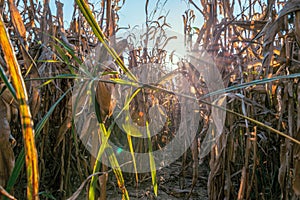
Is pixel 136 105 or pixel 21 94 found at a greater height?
pixel 21 94

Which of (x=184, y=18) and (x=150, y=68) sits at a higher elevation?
(x=184, y=18)

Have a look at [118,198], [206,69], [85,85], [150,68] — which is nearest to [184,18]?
[150,68]

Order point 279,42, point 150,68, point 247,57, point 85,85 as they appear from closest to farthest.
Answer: point 85,85, point 247,57, point 279,42, point 150,68

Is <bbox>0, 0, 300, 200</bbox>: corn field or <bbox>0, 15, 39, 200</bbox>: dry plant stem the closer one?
<bbox>0, 15, 39, 200</bbox>: dry plant stem

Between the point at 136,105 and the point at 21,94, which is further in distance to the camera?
the point at 136,105

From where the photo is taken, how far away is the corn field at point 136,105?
1.25 ft

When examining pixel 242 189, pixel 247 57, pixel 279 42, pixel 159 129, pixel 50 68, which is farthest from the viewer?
pixel 159 129

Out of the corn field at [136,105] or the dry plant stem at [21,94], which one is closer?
the dry plant stem at [21,94]

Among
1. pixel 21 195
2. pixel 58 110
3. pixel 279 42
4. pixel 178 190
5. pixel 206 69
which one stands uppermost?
pixel 279 42

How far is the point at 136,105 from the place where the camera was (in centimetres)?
142

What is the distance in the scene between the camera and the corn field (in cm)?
38

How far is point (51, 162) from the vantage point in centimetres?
107

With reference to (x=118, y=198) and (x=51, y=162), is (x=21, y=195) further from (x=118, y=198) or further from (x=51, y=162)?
(x=118, y=198)

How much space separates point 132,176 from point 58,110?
0.48 meters
